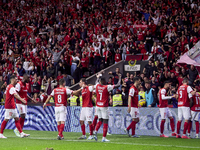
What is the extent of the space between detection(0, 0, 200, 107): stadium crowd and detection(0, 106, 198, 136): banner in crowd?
132 centimetres

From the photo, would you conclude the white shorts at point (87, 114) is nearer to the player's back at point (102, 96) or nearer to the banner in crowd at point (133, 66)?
the player's back at point (102, 96)

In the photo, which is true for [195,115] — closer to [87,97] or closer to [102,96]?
[102,96]

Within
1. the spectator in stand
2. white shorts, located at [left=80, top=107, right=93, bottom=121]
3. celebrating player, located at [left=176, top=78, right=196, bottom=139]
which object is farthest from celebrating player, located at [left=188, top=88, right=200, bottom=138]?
white shorts, located at [left=80, top=107, right=93, bottom=121]

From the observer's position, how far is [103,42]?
21.9 metres

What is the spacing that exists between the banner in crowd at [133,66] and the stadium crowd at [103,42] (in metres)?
0.68

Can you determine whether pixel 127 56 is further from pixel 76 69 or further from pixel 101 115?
pixel 101 115

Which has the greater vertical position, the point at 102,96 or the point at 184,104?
the point at 102,96

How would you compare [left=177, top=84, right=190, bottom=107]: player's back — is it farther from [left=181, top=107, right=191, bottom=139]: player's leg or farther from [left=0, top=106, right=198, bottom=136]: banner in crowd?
[left=0, top=106, right=198, bottom=136]: banner in crowd

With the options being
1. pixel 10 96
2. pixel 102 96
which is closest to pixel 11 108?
pixel 10 96

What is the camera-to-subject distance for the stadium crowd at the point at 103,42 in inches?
731

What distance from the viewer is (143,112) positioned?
560 inches

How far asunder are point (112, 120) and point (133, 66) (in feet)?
17.8

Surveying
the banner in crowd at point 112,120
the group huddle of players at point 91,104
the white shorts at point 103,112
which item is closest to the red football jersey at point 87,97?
the group huddle of players at point 91,104

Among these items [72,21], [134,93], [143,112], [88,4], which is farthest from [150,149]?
[88,4]
